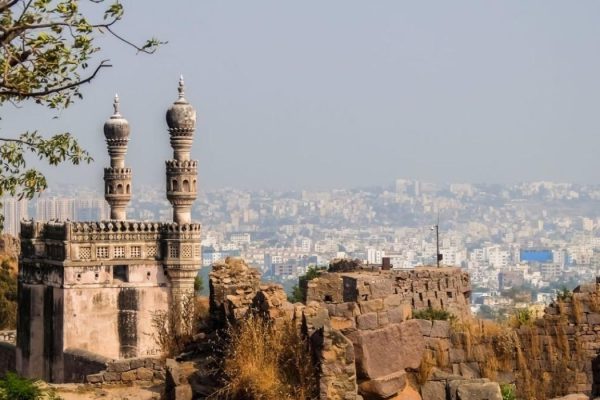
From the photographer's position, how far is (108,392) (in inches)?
634

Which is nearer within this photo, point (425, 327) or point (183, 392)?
point (183, 392)

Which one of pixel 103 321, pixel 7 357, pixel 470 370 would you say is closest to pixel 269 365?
pixel 470 370

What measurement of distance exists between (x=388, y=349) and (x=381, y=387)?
0.44 meters

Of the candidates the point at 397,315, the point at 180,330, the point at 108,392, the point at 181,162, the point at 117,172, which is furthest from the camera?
the point at 117,172

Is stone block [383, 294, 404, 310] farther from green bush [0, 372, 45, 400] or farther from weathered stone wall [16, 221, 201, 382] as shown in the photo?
weathered stone wall [16, 221, 201, 382]

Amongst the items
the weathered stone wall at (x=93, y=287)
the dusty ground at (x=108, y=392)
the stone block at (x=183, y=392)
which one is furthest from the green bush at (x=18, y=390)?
the weathered stone wall at (x=93, y=287)

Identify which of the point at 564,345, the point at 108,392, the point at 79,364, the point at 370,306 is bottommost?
the point at 79,364

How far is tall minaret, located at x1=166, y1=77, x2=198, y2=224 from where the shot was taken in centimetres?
4219

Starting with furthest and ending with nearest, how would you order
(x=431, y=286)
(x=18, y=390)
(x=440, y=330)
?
(x=431, y=286), (x=18, y=390), (x=440, y=330)

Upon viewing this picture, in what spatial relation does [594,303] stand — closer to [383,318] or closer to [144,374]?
[383,318]

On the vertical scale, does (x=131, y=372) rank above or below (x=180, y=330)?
below

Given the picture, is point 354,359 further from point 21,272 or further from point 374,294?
point 21,272

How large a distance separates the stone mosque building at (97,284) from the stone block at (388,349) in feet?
69.6

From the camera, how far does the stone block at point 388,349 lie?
492 inches
